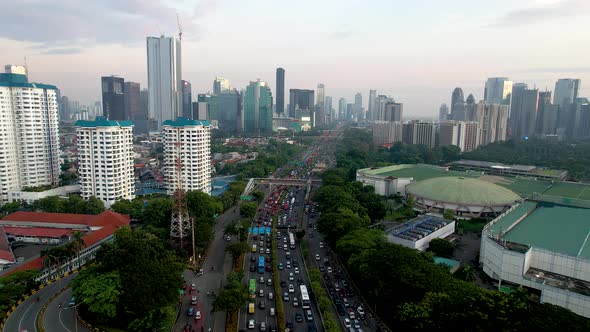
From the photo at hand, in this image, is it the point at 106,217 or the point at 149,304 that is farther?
the point at 106,217

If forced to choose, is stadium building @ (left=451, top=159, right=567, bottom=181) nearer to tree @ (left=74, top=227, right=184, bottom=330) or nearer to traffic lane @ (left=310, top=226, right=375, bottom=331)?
traffic lane @ (left=310, top=226, right=375, bottom=331)

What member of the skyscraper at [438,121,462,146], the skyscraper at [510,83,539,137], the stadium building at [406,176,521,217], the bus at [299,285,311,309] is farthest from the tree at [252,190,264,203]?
the skyscraper at [510,83,539,137]

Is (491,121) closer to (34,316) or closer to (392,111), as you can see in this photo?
(392,111)

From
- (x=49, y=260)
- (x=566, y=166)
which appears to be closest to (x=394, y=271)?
(x=49, y=260)

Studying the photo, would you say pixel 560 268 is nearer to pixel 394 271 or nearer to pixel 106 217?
pixel 394 271

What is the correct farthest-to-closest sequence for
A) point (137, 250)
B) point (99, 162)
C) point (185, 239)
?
point (99, 162), point (185, 239), point (137, 250)

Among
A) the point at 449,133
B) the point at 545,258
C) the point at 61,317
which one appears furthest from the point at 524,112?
the point at 61,317
